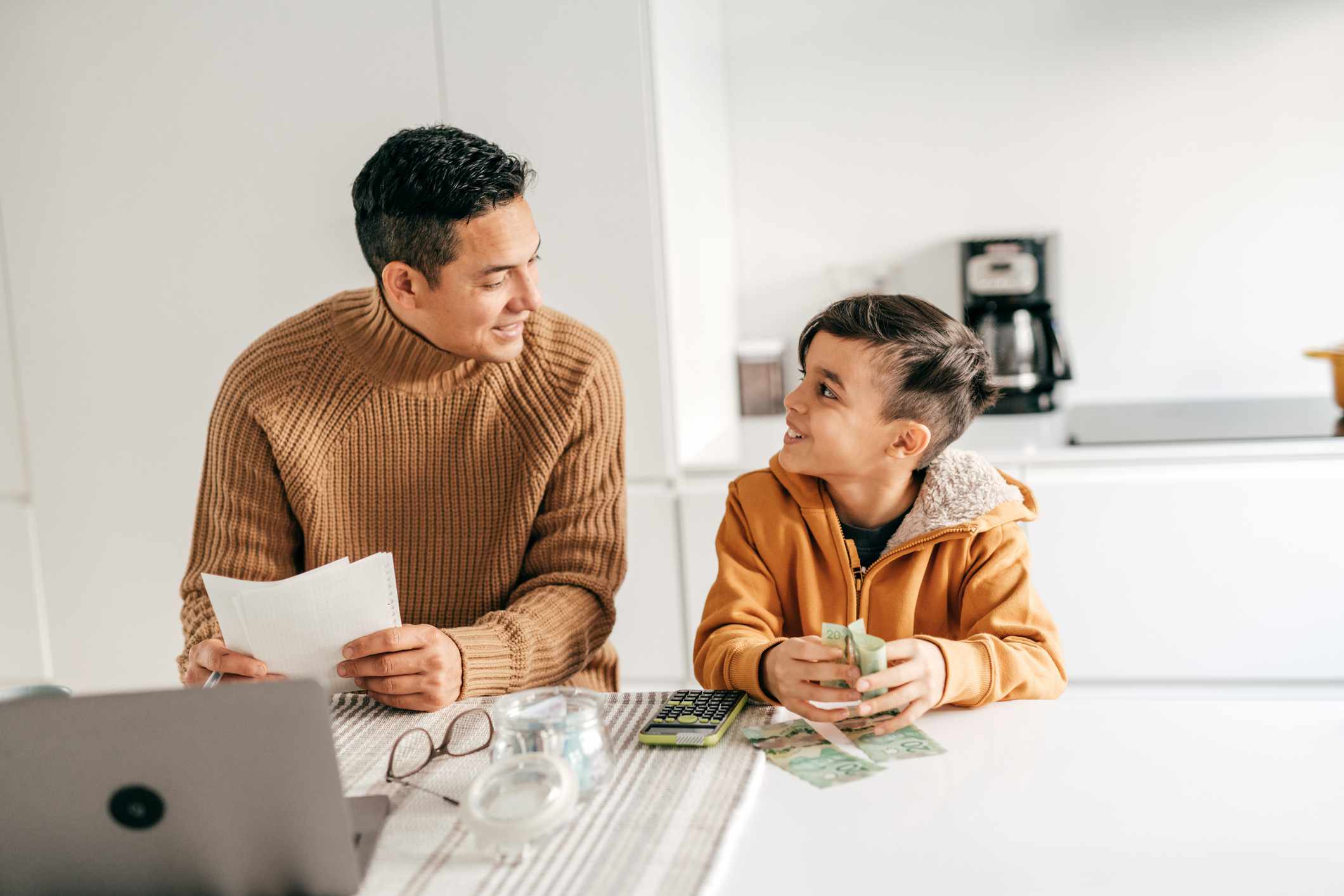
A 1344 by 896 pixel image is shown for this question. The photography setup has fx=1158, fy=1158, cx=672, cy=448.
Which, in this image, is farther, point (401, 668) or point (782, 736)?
point (401, 668)

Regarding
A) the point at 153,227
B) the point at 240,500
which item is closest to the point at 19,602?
the point at 153,227

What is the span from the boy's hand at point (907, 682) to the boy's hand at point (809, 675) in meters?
0.02

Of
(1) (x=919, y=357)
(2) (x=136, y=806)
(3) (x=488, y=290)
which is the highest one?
(3) (x=488, y=290)

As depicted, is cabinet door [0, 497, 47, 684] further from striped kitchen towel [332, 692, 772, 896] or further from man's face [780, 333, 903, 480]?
man's face [780, 333, 903, 480]

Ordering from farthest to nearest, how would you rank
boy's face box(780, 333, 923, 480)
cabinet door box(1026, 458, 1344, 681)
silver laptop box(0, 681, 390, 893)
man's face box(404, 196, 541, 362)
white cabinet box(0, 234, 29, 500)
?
white cabinet box(0, 234, 29, 500) → cabinet door box(1026, 458, 1344, 681) → man's face box(404, 196, 541, 362) → boy's face box(780, 333, 923, 480) → silver laptop box(0, 681, 390, 893)

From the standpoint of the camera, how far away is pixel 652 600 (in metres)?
2.31

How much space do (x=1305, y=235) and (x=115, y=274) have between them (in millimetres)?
2561

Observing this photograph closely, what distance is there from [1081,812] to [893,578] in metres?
0.45

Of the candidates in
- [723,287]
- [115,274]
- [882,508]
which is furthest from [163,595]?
[882,508]

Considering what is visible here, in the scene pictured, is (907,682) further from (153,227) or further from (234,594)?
(153,227)

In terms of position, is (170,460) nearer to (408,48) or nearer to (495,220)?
(408,48)

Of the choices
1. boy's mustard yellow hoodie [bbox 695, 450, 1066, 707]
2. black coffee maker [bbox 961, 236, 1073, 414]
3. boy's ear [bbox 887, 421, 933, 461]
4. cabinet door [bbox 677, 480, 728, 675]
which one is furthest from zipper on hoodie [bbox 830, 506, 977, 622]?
black coffee maker [bbox 961, 236, 1073, 414]

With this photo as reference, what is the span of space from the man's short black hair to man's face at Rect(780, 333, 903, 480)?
46 centimetres

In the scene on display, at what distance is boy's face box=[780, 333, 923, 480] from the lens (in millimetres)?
1383
